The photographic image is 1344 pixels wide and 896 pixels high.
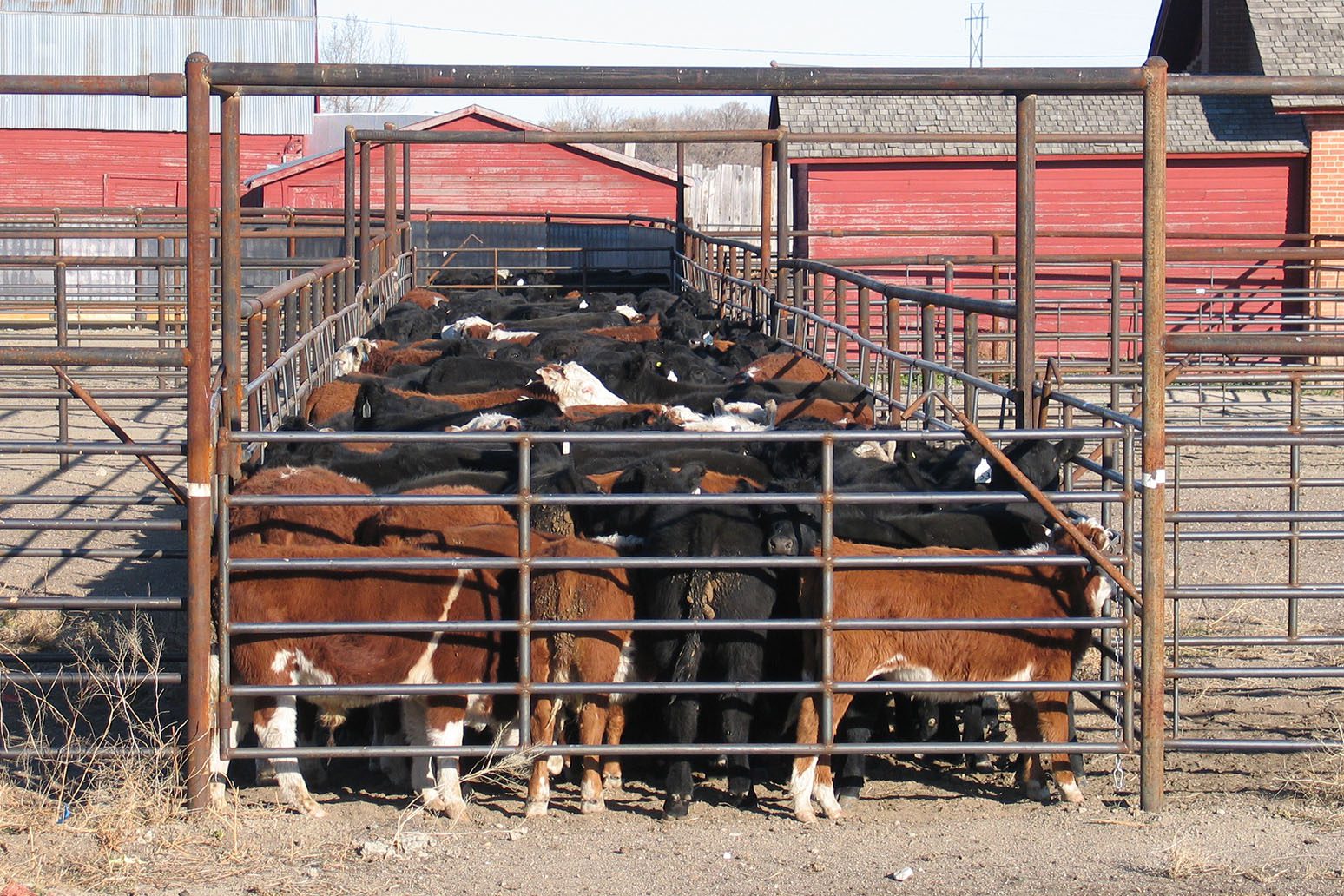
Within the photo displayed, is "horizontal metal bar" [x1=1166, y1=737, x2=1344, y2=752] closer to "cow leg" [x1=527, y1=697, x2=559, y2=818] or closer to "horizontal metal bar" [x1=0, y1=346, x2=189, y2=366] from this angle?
"cow leg" [x1=527, y1=697, x2=559, y2=818]

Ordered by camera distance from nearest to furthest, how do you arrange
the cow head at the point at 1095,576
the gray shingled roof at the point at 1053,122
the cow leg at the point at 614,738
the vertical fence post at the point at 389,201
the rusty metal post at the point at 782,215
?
the cow head at the point at 1095,576 → the cow leg at the point at 614,738 → the rusty metal post at the point at 782,215 → the vertical fence post at the point at 389,201 → the gray shingled roof at the point at 1053,122

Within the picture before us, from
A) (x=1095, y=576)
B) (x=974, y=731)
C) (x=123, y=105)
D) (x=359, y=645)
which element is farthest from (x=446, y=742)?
(x=123, y=105)

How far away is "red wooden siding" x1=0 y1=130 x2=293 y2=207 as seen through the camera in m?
35.8

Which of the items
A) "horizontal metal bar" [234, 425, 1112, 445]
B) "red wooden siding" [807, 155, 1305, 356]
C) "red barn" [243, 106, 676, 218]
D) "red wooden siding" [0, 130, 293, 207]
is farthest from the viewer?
"red wooden siding" [0, 130, 293, 207]

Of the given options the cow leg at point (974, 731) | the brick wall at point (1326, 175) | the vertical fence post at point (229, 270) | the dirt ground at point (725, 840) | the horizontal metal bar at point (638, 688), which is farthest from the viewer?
the brick wall at point (1326, 175)

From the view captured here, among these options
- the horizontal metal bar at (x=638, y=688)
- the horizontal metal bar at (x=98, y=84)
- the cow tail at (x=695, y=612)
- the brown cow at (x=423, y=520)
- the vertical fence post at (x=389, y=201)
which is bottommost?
the horizontal metal bar at (x=638, y=688)

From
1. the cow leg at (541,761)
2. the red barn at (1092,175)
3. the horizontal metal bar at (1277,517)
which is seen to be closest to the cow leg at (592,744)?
the cow leg at (541,761)

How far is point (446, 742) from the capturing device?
5.59 meters

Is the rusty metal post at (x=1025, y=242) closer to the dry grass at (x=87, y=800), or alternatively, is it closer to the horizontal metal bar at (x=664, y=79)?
the horizontal metal bar at (x=664, y=79)

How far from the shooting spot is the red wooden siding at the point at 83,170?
3581cm

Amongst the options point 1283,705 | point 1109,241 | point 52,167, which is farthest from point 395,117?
point 1283,705

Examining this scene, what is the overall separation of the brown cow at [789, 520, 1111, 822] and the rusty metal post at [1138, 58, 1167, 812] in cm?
25

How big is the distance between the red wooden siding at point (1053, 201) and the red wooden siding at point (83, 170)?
682 inches

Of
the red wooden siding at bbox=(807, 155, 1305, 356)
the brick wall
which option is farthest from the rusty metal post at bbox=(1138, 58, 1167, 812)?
the brick wall
